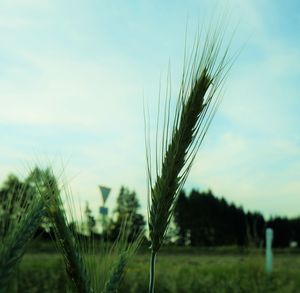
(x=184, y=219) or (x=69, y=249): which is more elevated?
(x=184, y=219)

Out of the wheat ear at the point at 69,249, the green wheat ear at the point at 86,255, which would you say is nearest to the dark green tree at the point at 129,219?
the green wheat ear at the point at 86,255

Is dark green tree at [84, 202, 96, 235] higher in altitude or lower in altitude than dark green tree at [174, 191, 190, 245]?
lower

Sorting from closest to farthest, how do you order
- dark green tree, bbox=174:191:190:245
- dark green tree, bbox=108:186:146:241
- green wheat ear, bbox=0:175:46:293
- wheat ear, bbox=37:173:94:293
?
wheat ear, bbox=37:173:94:293, green wheat ear, bbox=0:175:46:293, dark green tree, bbox=108:186:146:241, dark green tree, bbox=174:191:190:245

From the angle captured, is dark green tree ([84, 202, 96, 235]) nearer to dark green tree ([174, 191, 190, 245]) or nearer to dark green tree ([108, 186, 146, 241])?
dark green tree ([108, 186, 146, 241])

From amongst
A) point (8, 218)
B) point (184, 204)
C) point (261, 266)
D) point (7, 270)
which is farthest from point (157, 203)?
point (184, 204)

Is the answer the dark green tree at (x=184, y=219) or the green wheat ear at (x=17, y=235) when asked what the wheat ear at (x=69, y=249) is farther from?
the dark green tree at (x=184, y=219)

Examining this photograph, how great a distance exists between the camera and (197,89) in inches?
49.8

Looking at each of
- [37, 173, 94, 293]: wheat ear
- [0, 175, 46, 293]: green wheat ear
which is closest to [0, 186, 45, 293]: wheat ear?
[0, 175, 46, 293]: green wheat ear

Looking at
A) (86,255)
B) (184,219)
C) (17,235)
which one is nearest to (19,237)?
(17,235)

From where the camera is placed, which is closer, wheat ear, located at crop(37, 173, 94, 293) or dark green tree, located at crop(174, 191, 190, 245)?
wheat ear, located at crop(37, 173, 94, 293)

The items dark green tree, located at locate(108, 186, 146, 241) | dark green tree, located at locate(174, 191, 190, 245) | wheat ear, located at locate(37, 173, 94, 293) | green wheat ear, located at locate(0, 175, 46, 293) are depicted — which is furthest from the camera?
dark green tree, located at locate(174, 191, 190, 245)

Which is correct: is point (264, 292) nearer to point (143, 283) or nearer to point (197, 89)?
point (143, 283)

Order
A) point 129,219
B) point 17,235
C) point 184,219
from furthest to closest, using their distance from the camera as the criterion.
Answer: point 184,219
point 129,219
point 17,235

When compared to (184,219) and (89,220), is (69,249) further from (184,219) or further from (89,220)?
(184,219)
